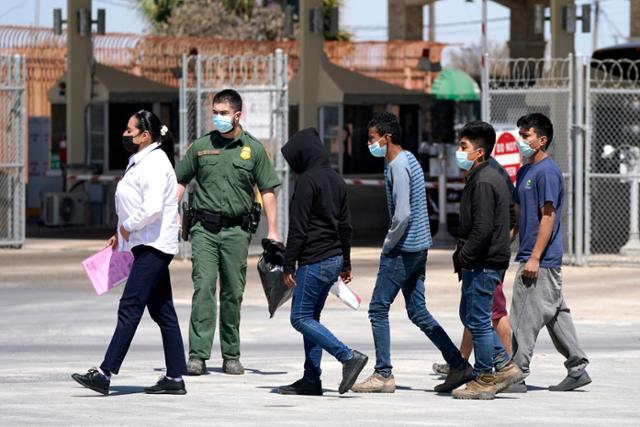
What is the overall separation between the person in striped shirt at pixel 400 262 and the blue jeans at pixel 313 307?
286 millimetres

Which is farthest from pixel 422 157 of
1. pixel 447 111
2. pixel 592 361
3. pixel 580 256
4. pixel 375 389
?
pixel 375 389

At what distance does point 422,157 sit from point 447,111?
2643 millimetres

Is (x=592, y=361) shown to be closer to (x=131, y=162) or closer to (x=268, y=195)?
(x=268, y=195)

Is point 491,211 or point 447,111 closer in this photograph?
point 491,211

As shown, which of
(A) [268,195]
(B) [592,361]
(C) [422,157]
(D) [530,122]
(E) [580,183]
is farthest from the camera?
(C) [422,157]

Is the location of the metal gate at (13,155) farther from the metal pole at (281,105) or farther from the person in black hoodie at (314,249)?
the person in black hoodie at (314,249)

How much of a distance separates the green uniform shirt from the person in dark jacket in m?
1.88

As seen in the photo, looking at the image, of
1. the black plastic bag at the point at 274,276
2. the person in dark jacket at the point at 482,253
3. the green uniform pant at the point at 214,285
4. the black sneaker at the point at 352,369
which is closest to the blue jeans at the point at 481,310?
the person in dark jacket at the point at 482,253

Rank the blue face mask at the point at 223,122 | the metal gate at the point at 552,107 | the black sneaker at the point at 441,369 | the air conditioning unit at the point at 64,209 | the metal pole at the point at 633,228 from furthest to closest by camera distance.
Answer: the air conditioning unit at the point at 64,209 < the metal pole at the point at 633,228 < the metal gate at the point at 552,107 < the blue face mask at the point at 223,122 < the black sneaker at the point at 441,369

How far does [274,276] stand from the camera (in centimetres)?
1189

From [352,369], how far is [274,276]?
1117 mm

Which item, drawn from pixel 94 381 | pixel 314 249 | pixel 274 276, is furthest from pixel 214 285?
pixel 94 381

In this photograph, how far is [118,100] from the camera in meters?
32.0

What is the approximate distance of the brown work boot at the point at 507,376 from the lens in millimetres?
11070
